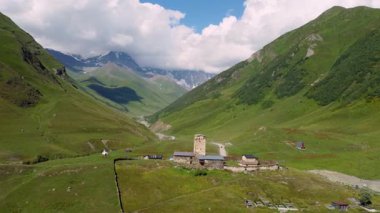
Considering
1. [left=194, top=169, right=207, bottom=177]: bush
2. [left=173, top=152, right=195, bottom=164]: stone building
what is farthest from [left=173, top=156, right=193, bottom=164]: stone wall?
[left=194, top=169, right=207, bottom=177]: bush

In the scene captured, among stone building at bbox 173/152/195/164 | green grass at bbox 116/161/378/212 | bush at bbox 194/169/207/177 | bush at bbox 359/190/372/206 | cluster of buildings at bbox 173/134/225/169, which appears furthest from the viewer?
stone building at bbox 173/152/195/164

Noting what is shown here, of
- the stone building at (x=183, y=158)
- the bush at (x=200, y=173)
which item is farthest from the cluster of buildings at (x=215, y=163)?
the bush at (x=200, y=173)

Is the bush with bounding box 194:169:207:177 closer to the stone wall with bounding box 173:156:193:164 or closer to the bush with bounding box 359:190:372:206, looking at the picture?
the stone wall with bounding box 173:156:193:164

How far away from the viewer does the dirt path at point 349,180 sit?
15473cm

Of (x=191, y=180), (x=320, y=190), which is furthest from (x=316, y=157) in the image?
(x=191, y=180)

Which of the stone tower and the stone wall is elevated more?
the stone tower

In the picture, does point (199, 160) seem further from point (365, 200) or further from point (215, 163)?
point (365, 200)

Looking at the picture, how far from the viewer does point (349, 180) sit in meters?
162

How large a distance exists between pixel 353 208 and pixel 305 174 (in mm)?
26721

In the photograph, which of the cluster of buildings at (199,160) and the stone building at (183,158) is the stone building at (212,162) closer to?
the cluster of buildings at (199,160)

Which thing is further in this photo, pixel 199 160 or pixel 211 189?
pixel 199 160

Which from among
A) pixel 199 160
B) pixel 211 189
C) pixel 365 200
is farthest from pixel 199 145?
pixel 365 200

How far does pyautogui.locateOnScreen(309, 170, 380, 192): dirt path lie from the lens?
154725mm

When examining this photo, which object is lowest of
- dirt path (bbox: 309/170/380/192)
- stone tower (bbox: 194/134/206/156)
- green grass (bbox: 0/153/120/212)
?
green grass (bbox: 0/153/120/212)
